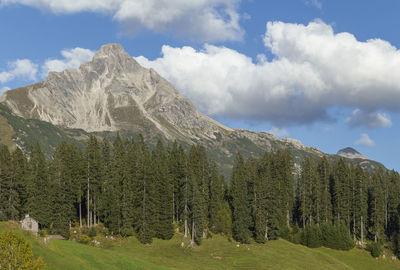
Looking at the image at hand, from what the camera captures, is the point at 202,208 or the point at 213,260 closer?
the point at 213,260

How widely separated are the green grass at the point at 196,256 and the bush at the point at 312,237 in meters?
2.06

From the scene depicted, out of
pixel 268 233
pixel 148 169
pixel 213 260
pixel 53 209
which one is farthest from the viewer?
pixel 268 233

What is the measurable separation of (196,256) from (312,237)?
40.7m

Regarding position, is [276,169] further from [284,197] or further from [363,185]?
[363,185]

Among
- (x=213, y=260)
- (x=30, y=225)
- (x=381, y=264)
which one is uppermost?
(x=30, y=225)

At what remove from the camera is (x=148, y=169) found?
94.9 m

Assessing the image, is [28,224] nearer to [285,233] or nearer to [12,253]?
[12,253]

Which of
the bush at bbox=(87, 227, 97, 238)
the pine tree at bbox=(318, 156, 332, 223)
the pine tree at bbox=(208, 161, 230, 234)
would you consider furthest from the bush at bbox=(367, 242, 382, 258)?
the bush at bbox=(87, 227, 97, 238)

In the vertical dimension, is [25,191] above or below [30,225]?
above

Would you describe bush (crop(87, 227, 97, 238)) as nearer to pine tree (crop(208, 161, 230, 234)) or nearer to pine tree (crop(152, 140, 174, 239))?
pine tree (crop(152, 140, 174, 239))

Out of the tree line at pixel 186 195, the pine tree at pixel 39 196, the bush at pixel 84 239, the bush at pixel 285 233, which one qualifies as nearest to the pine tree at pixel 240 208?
the tree line at pixel 186 195

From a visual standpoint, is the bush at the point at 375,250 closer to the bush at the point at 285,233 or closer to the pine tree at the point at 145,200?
the bush at the point at 285,233

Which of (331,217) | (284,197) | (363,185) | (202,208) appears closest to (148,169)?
(202,208)

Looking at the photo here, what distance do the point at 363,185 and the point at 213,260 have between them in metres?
62.6
